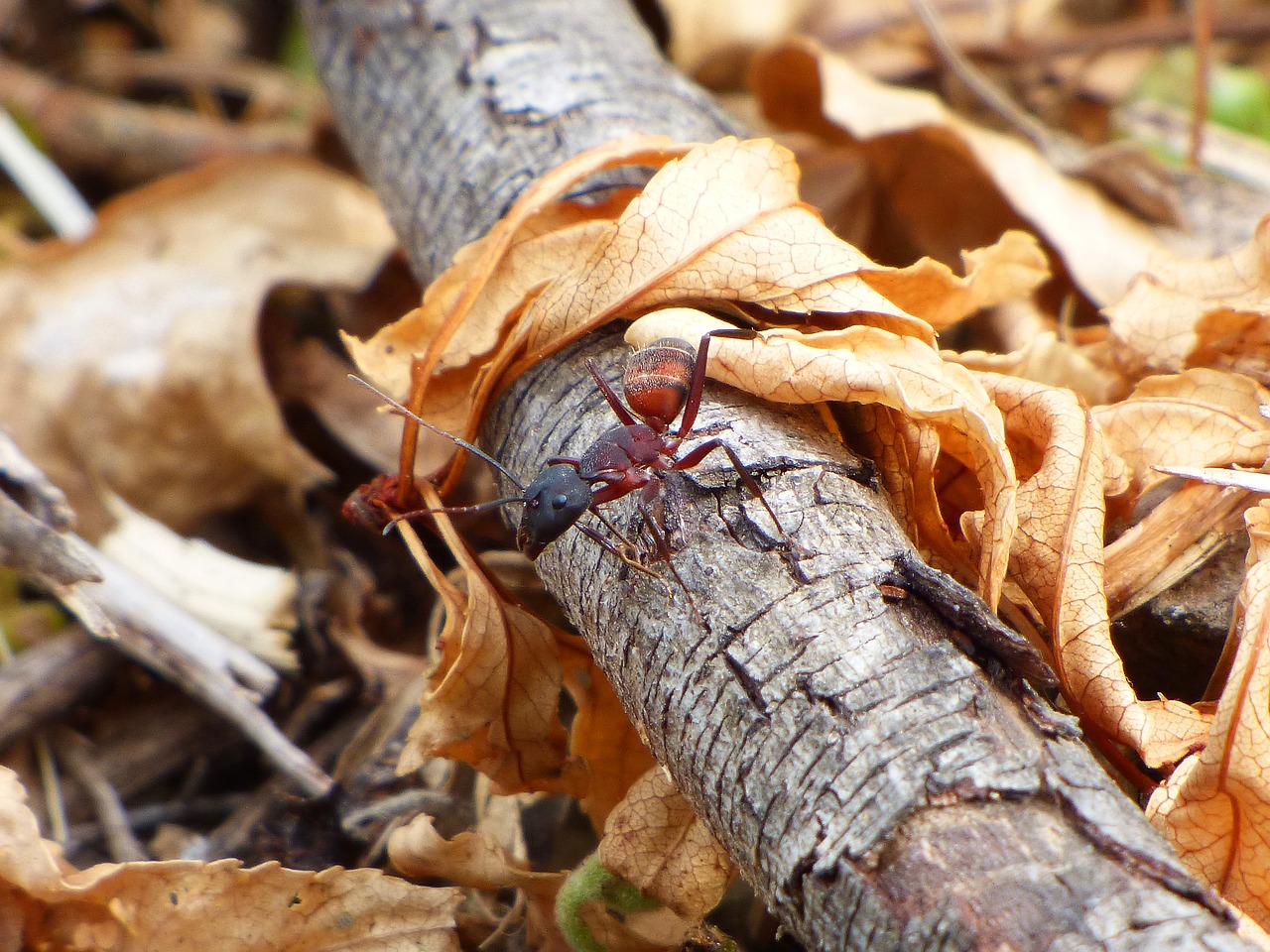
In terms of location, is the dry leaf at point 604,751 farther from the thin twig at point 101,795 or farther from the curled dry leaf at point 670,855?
the thin twig at point 101,795

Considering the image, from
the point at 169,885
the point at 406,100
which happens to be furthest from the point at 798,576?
the point at 406,100

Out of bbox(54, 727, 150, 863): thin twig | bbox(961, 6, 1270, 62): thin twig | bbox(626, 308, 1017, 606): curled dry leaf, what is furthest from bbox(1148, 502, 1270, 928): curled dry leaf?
bbox(961, 6, 1270, 62): thin twig

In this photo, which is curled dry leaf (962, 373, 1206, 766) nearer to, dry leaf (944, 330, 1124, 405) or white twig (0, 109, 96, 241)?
dry leaf (944, 330, 1124, 405)

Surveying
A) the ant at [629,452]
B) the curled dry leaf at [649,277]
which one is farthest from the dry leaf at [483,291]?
the ant at [629,452]

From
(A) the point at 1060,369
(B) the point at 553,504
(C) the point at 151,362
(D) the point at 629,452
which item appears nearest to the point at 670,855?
(B) the point at 553,504

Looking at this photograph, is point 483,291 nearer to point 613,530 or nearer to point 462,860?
point 613,530

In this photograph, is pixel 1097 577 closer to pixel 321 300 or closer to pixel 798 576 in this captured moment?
pixel 798 576
